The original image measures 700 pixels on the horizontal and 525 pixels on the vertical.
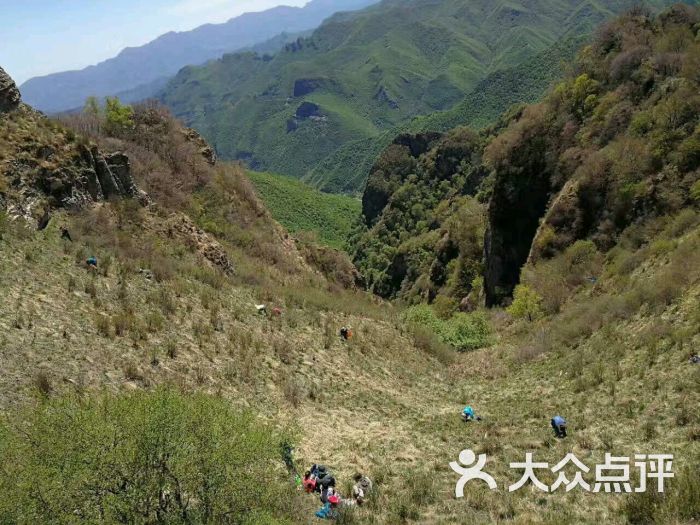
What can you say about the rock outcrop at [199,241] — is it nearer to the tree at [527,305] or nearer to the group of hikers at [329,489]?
the tree at [527,305]

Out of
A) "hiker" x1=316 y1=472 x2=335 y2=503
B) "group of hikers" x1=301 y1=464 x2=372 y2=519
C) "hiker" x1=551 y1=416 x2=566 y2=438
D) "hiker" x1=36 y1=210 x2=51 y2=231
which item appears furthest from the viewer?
"hiker" x1=36 y1=210 x2=51 y2=231

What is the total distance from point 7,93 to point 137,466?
26562 millimetres

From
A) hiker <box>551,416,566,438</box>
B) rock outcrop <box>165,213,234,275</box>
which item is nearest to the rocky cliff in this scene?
rock outcrop <box>165,213,234,275</box>

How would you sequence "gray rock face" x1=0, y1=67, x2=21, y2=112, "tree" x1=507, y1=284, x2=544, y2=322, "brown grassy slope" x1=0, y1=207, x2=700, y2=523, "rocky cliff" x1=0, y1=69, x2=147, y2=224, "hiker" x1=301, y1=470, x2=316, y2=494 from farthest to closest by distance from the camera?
"tree" x1=507, y1=284, x2=544, y2=322, "gray rock face" x1=0, y1=67, x2=21, y2=112, "rocky cliff" x1=0, y1=69, x2=147, y2=224, "brown grassy slope" x1=0, y1=207, x2=700, y2=523, "hiker" x1=301, y1=470, x2=316, y2=494

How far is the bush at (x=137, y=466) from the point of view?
7.03m

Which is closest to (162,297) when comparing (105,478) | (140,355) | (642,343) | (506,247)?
(140,355)

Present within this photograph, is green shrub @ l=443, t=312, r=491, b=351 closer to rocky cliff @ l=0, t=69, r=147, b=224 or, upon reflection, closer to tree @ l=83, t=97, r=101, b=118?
rocky cliff @ l=0, t=69, r=147, b=224

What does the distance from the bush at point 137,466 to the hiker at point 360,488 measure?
318cm

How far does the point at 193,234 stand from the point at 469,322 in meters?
19.6

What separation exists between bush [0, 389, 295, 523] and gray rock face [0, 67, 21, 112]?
24.0 metres

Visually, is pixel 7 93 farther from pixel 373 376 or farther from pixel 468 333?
pixel 468 333

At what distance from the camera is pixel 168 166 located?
125 feet

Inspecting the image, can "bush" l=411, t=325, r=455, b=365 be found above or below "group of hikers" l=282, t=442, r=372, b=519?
below

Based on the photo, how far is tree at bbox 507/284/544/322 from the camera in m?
31.0
